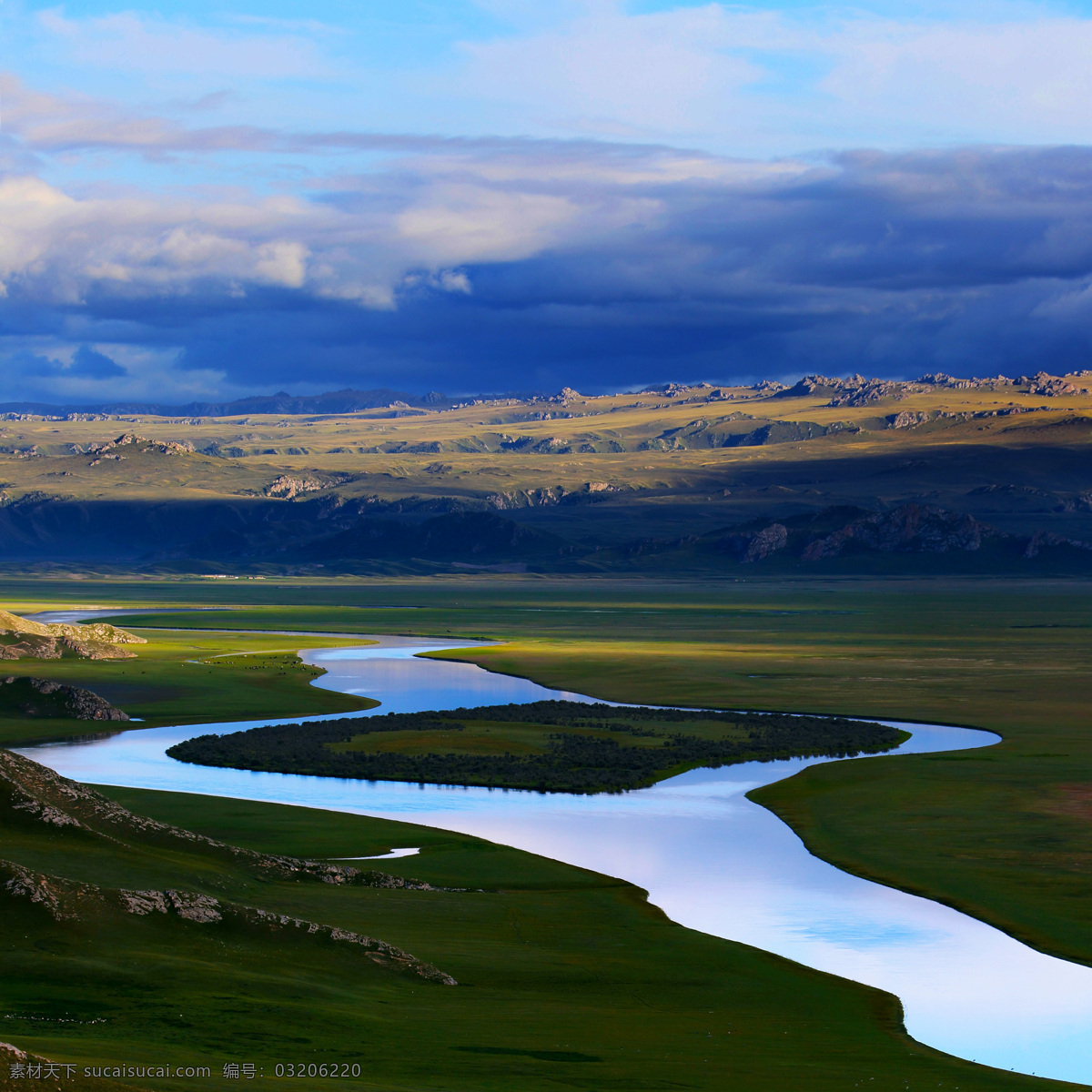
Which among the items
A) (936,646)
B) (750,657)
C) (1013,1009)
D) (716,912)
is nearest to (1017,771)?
(716,912)

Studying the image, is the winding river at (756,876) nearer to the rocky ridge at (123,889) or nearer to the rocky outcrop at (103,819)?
the rocky outcrop at (103,819)

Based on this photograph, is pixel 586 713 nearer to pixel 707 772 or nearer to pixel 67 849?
pixel 707 772

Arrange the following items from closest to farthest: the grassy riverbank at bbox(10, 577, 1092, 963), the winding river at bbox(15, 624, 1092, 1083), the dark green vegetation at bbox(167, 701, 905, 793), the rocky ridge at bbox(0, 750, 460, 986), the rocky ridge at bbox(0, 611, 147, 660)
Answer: the rocky ridge at bbox(0, 750, 460, 986) → the winding river at bbox(15, 624, 1092, 1083) → the grassy riverbank at bbox(10, 577, 1092, 963) → the dark green vegetation at bbox(167, 701, 905, 793) → the rocky ridge at bbox(0, 611, 147, 660)

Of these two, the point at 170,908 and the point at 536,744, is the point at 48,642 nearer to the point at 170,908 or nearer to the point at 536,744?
the point at 536,744

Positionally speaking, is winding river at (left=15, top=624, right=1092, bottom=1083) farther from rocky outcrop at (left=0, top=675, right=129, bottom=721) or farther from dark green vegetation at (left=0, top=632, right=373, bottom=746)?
rocky outcrop at (left=0, top=675, right=129, bottom=721)

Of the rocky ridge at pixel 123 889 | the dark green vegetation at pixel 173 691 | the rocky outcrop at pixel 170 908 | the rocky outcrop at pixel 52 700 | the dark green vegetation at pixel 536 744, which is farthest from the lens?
the rocky outcrop at pixel 52 700

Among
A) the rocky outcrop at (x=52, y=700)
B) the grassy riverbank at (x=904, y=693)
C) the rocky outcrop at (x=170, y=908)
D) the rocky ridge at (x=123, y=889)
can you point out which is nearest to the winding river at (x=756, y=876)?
the grassy riverbank at (x=904, y=693)

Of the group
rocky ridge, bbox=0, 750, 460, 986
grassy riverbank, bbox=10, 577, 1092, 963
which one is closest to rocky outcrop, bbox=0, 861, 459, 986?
rocky ridge, bbox=0, 750, 460, 986
